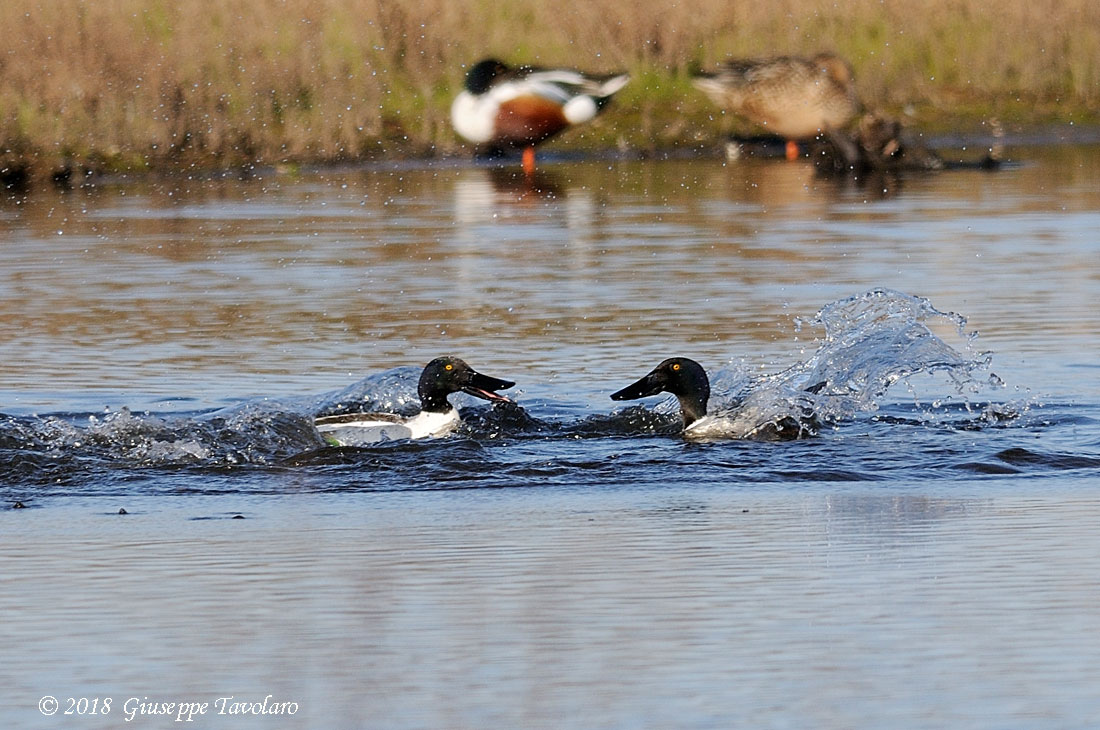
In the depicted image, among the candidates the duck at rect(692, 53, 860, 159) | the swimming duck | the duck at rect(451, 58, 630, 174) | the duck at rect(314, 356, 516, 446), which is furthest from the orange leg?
the swimming duck

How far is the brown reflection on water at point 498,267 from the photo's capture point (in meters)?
10.7

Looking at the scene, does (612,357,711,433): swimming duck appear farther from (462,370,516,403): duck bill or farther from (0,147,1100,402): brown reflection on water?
(0,147,1100,402): brown reflection on water

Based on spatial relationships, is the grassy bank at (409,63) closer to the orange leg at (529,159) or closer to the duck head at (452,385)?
the orange leg at (529,159)

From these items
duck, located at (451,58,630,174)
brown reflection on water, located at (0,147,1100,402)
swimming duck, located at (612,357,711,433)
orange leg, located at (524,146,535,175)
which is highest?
duck, located at (451,58,630,174)

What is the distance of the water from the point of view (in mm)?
4977

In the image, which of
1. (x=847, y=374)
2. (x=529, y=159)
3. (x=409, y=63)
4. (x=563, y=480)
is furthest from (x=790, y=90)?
(x=563, y=480)

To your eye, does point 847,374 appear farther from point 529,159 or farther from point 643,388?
point 529,159

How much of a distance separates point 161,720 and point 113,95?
16.5 m

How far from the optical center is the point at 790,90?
70.4 ft

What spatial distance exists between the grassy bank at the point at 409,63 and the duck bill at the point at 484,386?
1163cm

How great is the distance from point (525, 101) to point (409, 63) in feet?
8.66

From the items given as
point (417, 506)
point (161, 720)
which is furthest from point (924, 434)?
point (161, 720)

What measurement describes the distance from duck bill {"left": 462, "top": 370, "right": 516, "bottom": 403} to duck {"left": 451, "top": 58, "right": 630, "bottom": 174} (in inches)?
454

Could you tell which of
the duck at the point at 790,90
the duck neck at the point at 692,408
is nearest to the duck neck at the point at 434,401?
the duck neck at the point at 692,408
